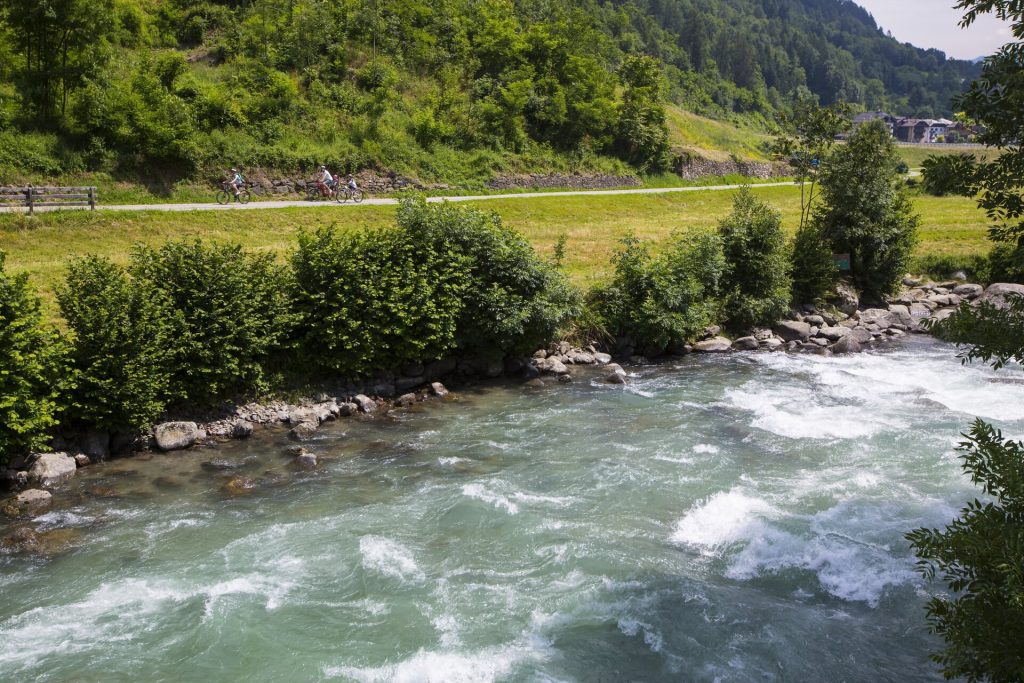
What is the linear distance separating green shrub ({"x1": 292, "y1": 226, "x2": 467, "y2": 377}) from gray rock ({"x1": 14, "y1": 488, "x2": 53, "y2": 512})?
709 cm

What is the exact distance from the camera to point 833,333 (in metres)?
28.2

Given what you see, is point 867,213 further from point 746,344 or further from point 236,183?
point 236,183

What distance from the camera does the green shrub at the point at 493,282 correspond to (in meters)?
22.6

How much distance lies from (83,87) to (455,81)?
26762 mm

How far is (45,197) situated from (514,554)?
87.0 feet

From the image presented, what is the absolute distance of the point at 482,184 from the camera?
5041 cm

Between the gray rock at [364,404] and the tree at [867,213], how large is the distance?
68.7 feet

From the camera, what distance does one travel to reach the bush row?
16250mm

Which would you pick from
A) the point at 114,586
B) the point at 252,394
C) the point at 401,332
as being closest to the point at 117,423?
the point at 252,394

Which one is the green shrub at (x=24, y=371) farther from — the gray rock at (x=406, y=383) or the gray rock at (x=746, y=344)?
the gray rock at (x=746, y=344)

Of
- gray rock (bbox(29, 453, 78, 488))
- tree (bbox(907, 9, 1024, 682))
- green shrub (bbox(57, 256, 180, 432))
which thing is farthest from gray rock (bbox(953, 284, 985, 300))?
gray rock (bbox(29, 453, 78, 488))

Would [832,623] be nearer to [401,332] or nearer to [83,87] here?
[401,332]

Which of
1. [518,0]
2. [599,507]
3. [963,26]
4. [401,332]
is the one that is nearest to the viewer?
[963,26]

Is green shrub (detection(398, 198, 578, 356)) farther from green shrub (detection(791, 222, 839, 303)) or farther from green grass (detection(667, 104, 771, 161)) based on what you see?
green grass (detection(667, 104, 771, 161))
